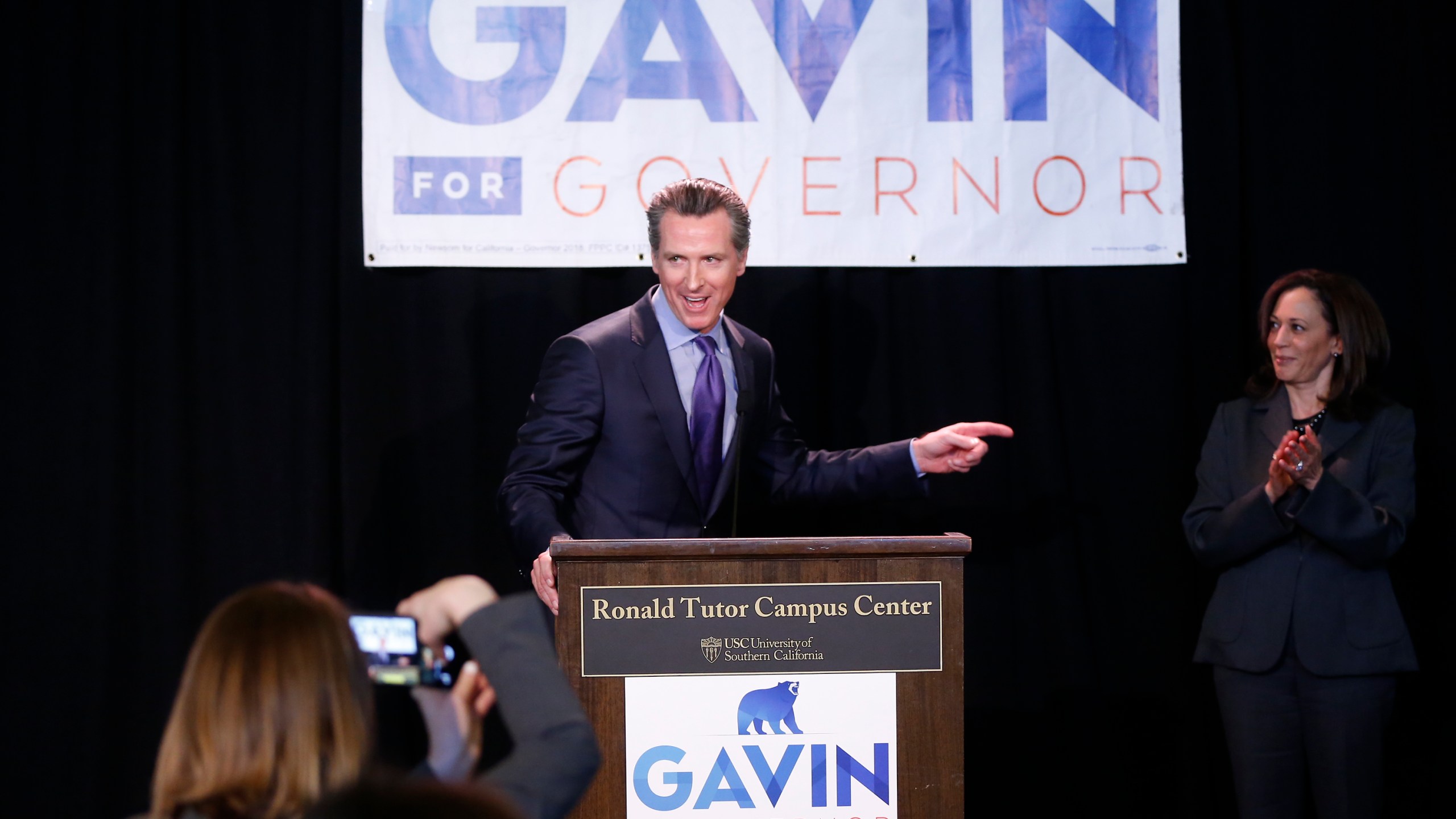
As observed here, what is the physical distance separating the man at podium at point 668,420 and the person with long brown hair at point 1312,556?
2.48 feet

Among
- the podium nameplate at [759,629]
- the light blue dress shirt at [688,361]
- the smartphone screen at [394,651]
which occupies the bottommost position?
the podium nameplate at [759,629]

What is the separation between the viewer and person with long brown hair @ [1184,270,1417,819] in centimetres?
291

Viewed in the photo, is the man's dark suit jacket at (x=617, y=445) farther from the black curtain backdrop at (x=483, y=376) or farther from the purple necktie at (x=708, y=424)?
the black curtain backdrop at (x=483, y=376)

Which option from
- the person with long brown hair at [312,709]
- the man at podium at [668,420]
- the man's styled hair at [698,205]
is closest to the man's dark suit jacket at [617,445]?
the man at podium at [668,420]

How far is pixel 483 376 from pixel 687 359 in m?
0.99

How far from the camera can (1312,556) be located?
3.01m

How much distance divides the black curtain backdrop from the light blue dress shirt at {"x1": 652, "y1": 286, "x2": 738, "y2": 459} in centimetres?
76

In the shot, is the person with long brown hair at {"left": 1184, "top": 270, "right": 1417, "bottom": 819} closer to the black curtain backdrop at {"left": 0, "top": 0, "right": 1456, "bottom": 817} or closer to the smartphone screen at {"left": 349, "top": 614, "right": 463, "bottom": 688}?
the black curtain backdrop at {"left": 0, "top": 0, "right": 1456, "bottom": 817}

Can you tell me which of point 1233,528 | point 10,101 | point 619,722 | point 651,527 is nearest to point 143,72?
point 10,101

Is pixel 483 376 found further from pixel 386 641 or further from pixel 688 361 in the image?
pixel 386 641

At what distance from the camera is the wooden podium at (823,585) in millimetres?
2146

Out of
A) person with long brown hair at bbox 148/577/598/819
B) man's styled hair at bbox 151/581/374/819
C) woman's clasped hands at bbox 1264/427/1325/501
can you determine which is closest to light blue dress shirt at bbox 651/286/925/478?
woman's clasped hands at bbox 1264/427/1325/501

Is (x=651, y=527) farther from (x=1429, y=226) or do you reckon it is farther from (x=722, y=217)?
(x=1429, y=226)

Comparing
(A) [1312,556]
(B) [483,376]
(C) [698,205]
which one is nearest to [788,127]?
(C) [698,205]
